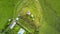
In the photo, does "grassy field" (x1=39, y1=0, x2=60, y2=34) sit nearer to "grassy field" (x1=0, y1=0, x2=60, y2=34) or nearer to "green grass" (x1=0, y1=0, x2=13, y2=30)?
"grassy field" (x1=0, y1=0, x2=60, y2=34)

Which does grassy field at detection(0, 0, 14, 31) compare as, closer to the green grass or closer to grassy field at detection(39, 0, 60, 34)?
the green grass

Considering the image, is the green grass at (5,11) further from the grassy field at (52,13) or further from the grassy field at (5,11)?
the grassy field at (52,13)

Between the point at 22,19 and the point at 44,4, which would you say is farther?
the point at 44,4

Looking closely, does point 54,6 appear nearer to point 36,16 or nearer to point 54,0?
point 54,0

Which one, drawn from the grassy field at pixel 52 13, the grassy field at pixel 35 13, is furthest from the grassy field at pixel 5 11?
the grassy field at pixel 52 13

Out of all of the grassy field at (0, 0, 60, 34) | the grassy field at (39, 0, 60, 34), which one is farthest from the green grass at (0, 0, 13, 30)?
the grassy field at (39, 0, 60, 34)

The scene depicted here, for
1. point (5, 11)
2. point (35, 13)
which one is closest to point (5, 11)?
point (5, 11)

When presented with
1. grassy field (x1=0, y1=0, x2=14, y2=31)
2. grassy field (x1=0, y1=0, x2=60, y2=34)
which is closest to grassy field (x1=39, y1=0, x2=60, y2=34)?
grassy field (x1=0, y1=0, x2=60, y2=34)

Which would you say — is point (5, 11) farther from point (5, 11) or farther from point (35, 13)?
point (35, 13)

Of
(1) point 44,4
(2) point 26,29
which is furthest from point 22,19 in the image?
(1) point 44,4

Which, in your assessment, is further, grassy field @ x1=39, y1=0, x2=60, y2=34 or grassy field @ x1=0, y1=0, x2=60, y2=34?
grassy field @ x1=39, y1=0, x2=60, y2=34

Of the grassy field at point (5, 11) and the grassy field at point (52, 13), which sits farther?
the grassy field at point (52, 13)
